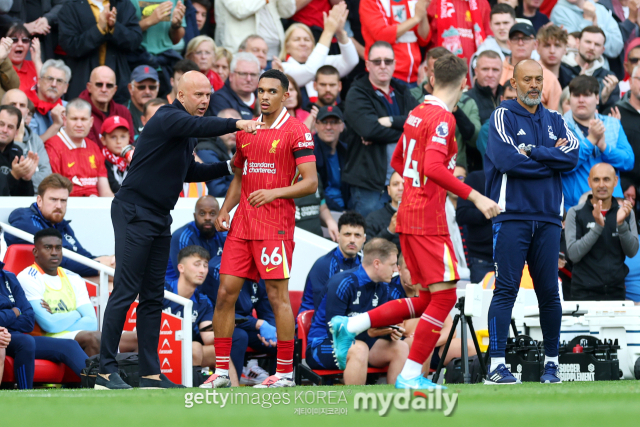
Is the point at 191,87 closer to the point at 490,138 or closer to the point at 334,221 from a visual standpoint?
the point at 490,138

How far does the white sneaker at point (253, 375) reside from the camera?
900 centimetres

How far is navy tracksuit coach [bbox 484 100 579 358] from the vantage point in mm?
6633

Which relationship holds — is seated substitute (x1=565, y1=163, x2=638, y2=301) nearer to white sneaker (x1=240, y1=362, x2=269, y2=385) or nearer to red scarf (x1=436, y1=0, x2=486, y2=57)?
white sneaker (x1=240, y1=362, x2=269, y2=385)

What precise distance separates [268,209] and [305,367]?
2.15 metres

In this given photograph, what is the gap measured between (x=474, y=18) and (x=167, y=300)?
7.11 meters

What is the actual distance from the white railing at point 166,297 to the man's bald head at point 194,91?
89.3 inches

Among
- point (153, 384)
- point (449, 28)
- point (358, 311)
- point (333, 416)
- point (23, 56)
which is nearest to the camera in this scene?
point (333, 416)

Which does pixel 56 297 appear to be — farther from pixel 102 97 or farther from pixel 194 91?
pixel 102 97

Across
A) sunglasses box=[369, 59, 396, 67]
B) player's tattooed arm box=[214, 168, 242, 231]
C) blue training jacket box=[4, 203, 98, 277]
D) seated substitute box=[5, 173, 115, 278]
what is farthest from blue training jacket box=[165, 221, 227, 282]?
sunglasses box=[369, 59, 396, 67]

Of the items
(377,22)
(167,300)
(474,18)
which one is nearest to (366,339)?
(167,300)

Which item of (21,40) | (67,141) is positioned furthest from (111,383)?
(21,40)

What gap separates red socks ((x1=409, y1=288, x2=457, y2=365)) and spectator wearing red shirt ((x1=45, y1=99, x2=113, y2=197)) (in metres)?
5.48

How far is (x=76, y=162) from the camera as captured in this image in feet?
34.0

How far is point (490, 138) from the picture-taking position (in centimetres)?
683
